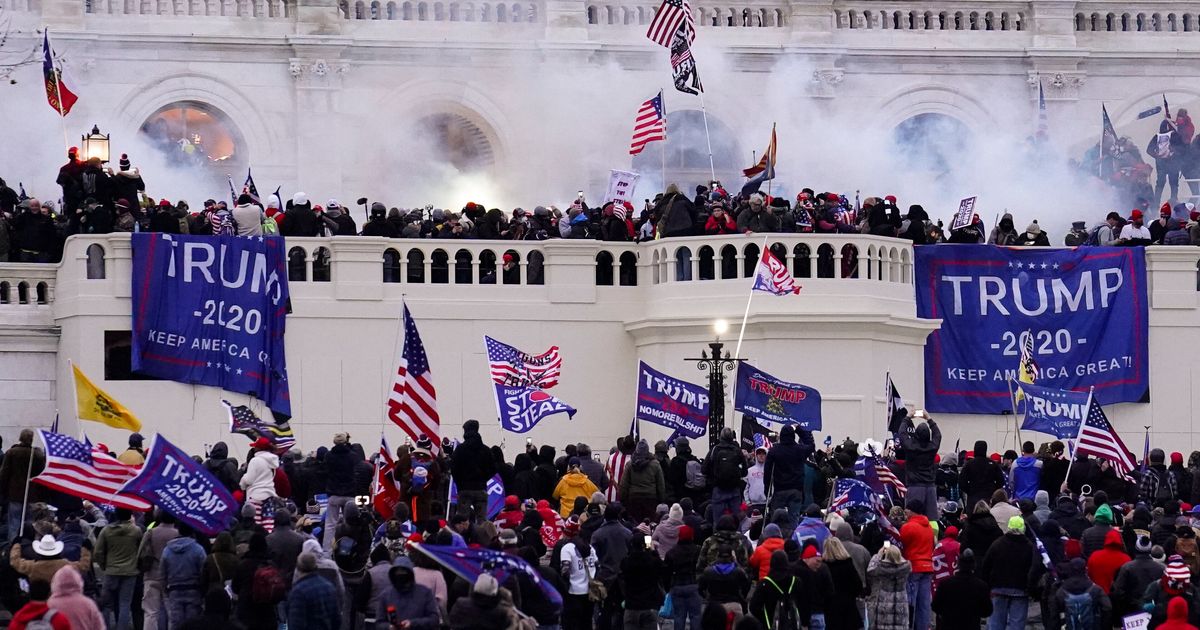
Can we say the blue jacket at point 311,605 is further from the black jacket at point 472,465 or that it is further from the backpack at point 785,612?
the black jacket at point 472,465

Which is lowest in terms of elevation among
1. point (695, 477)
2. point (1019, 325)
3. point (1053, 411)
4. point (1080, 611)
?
point (1080, 611)

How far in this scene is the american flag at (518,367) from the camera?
35.1m

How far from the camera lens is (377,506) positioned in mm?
29891

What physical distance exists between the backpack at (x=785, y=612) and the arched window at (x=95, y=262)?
15.1 m

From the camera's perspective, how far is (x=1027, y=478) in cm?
3356

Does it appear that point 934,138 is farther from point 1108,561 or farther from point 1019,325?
point 1108,561

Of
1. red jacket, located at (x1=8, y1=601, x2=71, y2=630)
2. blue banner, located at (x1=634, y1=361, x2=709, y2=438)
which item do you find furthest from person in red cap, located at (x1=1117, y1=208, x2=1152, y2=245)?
red jacket, located at (x1=8, y1=601, x2=71, y2=630)

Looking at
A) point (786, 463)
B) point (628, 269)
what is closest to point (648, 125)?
point (628, 269)

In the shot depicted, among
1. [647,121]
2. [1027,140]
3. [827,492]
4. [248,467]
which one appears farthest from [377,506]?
[1027,140]

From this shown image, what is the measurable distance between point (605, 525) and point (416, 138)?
21370 millimetres

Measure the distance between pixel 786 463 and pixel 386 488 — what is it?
4.56 m

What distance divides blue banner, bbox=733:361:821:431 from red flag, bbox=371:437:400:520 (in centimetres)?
607

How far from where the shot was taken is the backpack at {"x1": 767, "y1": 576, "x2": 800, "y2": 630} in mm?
25750

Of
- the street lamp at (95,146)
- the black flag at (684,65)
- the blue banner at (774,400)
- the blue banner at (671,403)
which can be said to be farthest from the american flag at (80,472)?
the black flag at (684,65)
